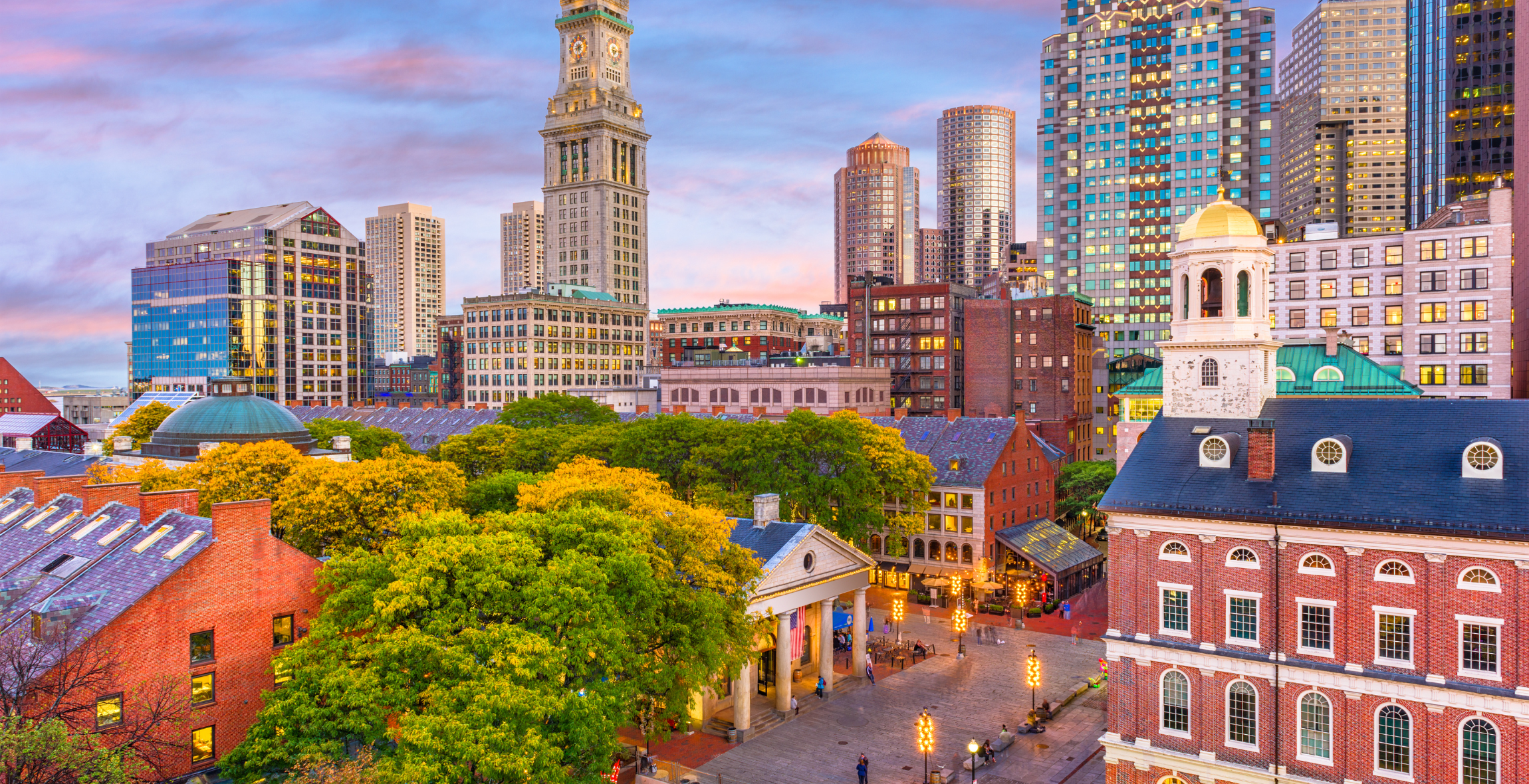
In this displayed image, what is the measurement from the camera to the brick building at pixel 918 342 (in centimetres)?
14750

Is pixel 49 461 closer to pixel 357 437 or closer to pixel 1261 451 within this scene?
pixel 357 437

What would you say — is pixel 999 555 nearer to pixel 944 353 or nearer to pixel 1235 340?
pixel 1235 340

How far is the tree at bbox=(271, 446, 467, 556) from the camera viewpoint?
53.2 meters

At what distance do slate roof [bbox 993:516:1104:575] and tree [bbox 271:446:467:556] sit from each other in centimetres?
5278

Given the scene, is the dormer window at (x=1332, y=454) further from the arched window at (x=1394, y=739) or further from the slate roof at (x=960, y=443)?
the slate roof at (x=960, y=443)

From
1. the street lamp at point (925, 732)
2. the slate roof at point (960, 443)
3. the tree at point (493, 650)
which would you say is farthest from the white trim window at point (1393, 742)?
the slate roof at point (960, 443)

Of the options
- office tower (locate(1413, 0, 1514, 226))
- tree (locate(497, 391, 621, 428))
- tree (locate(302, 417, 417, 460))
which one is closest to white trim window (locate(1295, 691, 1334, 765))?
tree (locate(497, 391, 621, 428))

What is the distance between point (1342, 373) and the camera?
7669 centimetres

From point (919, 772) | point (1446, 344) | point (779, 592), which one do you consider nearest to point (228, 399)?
point (779, 592)

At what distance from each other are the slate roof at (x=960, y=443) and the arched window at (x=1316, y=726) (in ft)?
154

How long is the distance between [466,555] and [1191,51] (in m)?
198

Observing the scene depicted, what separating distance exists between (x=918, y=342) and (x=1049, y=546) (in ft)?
206

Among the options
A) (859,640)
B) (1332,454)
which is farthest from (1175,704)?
(859,640)

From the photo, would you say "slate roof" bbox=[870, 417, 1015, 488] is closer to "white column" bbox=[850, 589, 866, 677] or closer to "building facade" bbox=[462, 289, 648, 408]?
"white column" bbox=[850, 589, 866, 677]
